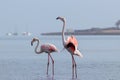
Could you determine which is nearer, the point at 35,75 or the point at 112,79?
the point at 112,79

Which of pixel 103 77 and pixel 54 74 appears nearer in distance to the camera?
pixel 103 77

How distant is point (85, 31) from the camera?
521 feet

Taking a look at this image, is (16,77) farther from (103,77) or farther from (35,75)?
(103,77)

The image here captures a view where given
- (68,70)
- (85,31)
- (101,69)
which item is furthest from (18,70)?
(85,31)

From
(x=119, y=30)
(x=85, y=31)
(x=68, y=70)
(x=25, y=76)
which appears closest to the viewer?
(x=25, y=76)

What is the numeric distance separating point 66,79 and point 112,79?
58.0 inches

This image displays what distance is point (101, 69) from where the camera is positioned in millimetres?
19703

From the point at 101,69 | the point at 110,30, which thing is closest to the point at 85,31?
the point at 110,30

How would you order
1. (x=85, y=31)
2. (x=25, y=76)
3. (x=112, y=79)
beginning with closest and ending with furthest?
1. (x=112, y=79)
2. (x=25, y=76)
3. (x=85, y=31)

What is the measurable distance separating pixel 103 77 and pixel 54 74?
2024 millimetres

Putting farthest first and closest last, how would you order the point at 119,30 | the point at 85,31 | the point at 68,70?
the point at 85,31 < the point at 119,30 < the point at 68,70

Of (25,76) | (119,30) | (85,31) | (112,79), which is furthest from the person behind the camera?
(85,31)

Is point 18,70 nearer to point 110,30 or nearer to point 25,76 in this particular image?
point 25,76

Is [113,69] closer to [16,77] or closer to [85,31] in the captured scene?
[16,77]
